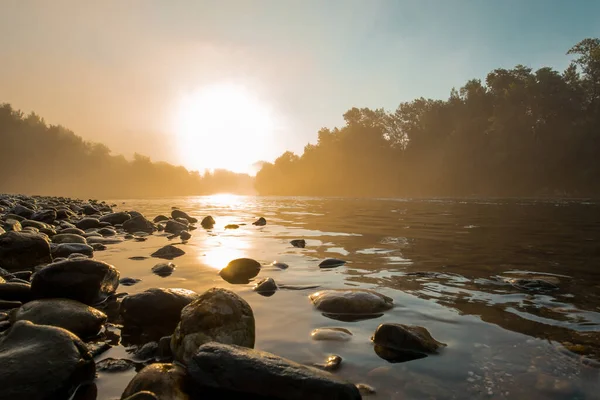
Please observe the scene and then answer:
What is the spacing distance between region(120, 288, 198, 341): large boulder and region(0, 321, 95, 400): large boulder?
3.04 feet

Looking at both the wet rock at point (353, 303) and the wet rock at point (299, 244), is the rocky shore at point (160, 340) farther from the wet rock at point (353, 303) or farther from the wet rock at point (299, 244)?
the wet rock at point (299, 244)

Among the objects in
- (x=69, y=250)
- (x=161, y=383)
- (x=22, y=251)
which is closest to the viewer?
(x=161, y=383)

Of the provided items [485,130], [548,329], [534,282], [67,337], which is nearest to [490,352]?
[548,329]

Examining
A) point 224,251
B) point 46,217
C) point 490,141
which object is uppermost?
point 490,141

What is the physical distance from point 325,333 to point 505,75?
67173mm

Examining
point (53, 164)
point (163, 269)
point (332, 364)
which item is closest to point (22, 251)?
point (163, 269)

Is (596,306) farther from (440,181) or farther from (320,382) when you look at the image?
(440,181)

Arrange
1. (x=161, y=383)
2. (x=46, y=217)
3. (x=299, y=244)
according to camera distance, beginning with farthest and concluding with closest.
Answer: (x=46, y=217)
(x=299, y=244)
(x=161, y=383)

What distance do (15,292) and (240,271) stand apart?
8.76ft

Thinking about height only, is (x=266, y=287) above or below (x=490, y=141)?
below

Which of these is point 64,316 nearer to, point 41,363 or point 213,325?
point 41,363

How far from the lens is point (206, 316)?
106 inches

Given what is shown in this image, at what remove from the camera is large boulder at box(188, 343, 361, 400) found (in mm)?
2025

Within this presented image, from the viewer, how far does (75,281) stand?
3.81m
